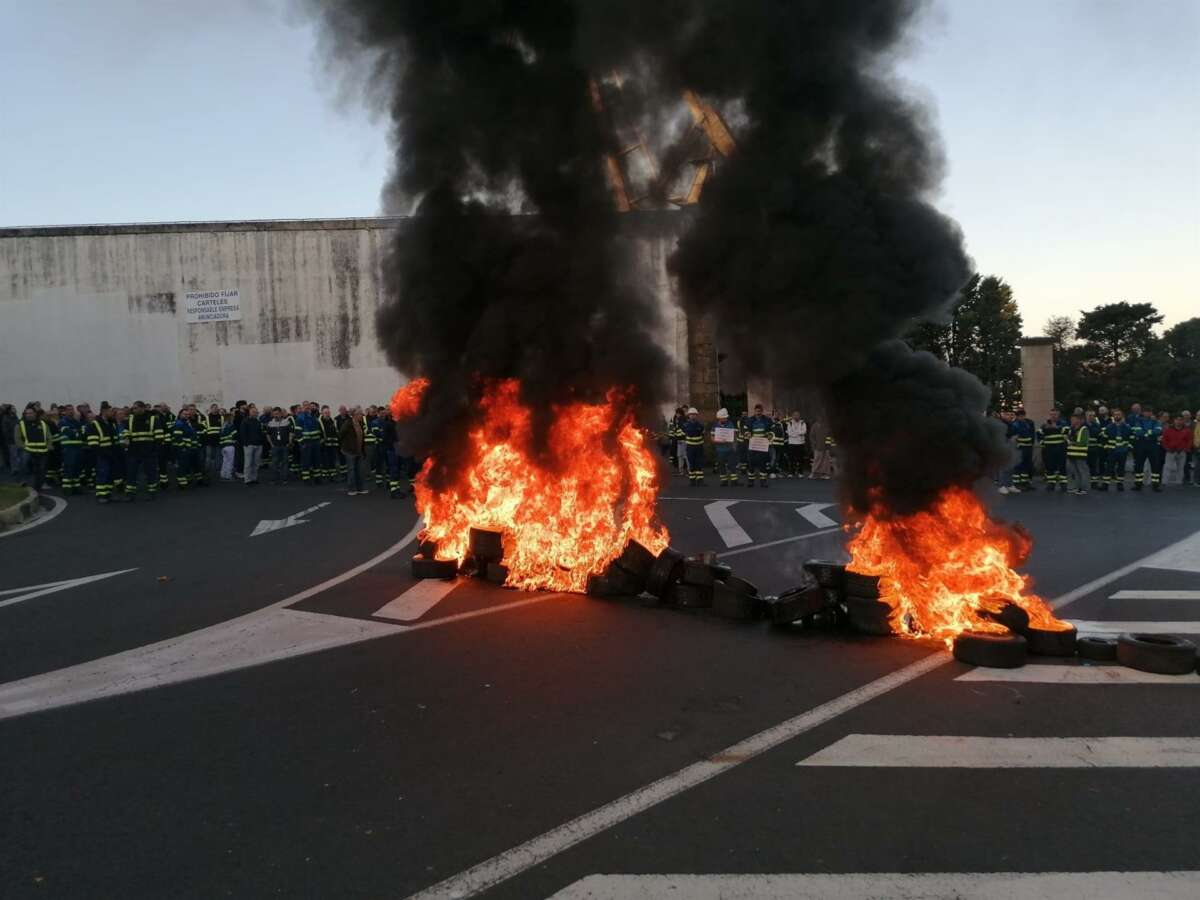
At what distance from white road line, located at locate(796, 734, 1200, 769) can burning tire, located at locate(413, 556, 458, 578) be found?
4749 mm

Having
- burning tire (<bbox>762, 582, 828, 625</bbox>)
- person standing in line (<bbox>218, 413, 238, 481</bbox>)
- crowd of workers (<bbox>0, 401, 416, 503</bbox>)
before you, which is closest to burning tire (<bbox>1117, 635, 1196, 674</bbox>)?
burning tire (<bbox>762, 582, 828, 625</bbox>)

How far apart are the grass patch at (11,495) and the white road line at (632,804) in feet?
44.2

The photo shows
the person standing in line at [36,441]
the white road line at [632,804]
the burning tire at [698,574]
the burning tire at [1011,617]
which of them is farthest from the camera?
the person standing in line at [36,441]

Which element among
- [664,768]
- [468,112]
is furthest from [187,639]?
[468,112]

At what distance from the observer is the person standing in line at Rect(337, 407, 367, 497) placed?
54.1 ft

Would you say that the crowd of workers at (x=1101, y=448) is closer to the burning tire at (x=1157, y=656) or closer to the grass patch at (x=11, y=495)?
the burning tire at (x=1157, y=656)

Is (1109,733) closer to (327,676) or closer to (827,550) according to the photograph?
(327,676)

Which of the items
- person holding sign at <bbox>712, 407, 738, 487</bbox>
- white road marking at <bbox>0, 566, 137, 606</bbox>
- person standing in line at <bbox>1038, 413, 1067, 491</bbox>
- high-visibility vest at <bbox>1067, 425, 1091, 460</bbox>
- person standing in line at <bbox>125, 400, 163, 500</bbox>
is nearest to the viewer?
white road marking at <bbox>0, 566, 137, 606</bbox>

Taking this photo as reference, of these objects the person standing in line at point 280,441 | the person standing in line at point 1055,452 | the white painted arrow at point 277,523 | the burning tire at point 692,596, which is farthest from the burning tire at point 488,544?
the person standing in line at point 1055,452

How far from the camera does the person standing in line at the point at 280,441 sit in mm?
19684

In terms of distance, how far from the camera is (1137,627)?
20.8ft

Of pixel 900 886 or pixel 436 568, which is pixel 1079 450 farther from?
pixel 900 886

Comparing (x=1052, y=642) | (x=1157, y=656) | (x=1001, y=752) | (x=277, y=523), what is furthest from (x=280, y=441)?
(x=1001, y=752)

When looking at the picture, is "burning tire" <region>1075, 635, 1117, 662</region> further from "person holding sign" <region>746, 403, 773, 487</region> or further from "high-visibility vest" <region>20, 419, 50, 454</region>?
"high-visibility vest" <region>20, 419, 50, 454</region>
